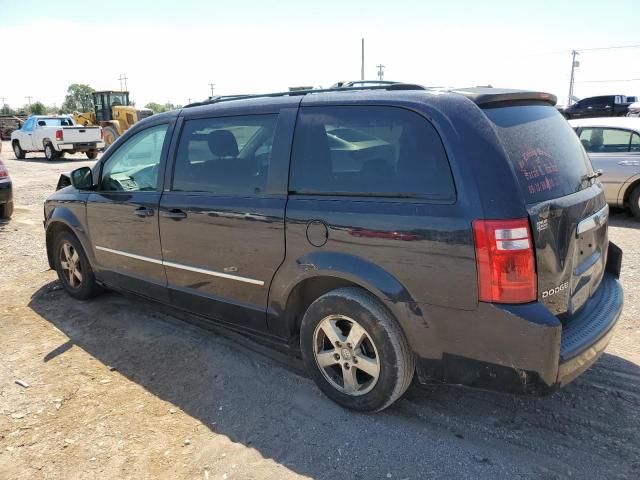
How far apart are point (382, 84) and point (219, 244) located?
59.2 inches

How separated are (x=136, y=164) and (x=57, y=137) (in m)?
19.1

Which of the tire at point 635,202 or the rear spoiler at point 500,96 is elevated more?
the rear spoiler at point 500,96

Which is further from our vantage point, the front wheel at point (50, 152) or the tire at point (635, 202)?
the front wheel at point (50, 152)

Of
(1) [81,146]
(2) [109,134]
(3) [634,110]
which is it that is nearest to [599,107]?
(3) [634,110]

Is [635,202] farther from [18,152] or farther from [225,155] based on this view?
[18,152]

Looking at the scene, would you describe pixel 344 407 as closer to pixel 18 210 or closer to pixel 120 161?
pixel 120 161

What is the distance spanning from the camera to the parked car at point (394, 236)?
2461mm

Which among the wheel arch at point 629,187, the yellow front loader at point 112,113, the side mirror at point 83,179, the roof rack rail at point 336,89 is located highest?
the yellow front loader at point 112,113

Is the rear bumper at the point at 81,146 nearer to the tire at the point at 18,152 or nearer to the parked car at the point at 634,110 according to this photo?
the tire at the point at 18,152

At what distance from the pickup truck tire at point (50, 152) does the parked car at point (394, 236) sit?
66.0ft

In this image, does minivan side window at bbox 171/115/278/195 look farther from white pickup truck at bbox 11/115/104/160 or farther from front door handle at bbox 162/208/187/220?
white pickup truck at bbox 11/115/104/160

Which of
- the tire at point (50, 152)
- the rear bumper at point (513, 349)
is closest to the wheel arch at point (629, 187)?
the rear bumper at point (513, 349)

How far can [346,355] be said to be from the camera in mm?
3037

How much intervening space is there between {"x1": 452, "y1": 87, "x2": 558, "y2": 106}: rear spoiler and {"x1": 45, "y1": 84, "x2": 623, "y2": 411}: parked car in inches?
0.5
